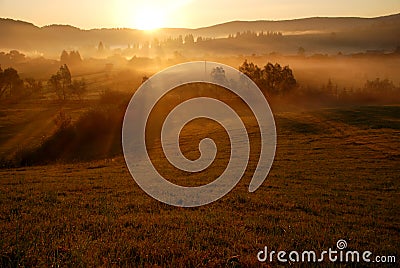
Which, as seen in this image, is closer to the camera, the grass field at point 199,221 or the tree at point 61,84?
the grass field at point 199,221

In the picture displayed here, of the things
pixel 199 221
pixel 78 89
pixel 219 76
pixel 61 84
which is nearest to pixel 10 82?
pixel 61 84

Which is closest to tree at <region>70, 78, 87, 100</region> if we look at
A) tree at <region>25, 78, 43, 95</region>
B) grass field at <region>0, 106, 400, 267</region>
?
tree at <region>25, 78, 43, 95</region>

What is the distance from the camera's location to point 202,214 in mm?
14336

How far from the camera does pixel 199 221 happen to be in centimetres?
1288

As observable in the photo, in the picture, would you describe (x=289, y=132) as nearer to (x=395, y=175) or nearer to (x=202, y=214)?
(x=395, y=175)

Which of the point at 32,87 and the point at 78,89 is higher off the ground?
the point at 32,87

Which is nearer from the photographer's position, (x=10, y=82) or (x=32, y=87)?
(x=10, y=82)

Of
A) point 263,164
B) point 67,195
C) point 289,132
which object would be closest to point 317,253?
point 67,195

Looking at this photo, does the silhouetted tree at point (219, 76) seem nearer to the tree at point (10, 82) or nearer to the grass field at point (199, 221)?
the tree at point (10, 82)

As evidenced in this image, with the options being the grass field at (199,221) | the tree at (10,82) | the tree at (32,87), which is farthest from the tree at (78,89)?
the grass field at (199,221)

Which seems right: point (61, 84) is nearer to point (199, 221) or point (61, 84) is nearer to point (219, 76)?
point (219, 76)

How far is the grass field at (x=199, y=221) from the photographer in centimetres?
907

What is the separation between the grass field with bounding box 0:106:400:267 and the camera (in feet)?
29.8

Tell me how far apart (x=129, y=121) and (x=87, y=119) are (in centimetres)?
836
